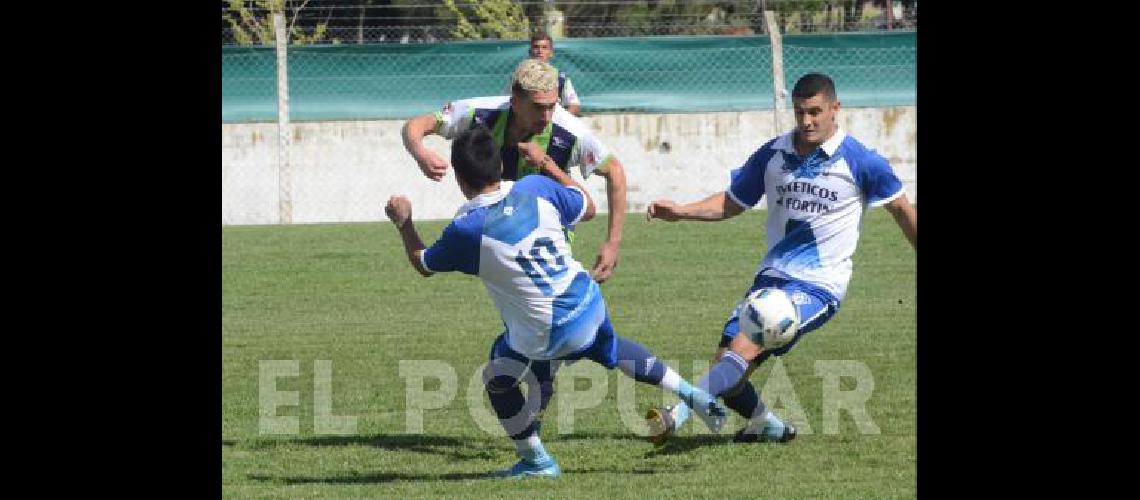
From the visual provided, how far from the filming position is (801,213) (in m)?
7.93

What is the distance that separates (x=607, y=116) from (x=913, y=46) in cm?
376

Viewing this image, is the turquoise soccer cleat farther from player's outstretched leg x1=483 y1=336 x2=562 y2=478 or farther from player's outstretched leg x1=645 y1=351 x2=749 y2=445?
player's outstretched leg x1=645 y1=351 x2=749 y2=445

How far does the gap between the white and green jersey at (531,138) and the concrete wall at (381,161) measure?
11443mm

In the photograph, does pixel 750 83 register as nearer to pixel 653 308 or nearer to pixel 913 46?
pixel 913 46

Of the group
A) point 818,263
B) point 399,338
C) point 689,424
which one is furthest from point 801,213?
point 399,338

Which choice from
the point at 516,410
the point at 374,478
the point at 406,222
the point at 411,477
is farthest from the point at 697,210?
the point at 374,478

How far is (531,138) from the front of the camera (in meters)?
8.52

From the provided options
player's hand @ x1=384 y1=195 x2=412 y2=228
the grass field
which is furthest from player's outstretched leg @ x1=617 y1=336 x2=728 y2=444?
player's hand @ x1=384 y1=195 x2=412 y2=228

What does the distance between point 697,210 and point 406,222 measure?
1707 millimetres

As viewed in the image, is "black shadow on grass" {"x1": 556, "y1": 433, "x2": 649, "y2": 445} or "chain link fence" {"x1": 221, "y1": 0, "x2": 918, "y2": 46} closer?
"black shadow on grass" {"x1": 556, "y1": 433, "x2": 649, "y2": 445}

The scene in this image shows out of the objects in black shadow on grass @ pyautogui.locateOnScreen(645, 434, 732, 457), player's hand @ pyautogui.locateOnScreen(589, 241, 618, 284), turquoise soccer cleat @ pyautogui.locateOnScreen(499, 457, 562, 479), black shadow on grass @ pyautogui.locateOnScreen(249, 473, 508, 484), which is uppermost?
player's hand @ pyautogui.locateOnScreen(589, 241, 618, 284)

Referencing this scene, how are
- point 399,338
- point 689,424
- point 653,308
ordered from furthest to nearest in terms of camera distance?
point 653,308 → point 399,338 → point 689,424

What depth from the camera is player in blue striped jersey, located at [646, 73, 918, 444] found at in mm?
7809

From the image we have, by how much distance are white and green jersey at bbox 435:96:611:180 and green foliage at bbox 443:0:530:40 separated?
41.7 feet
